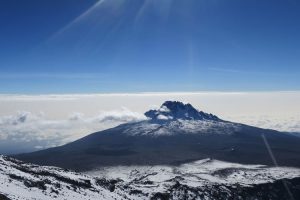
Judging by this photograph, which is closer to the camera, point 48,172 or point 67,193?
point 67,193

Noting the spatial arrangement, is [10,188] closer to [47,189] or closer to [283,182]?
[47,189]

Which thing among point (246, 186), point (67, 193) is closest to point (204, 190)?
point (246, 186)

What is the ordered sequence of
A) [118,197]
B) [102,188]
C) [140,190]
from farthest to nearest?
[140,190] → [102,188] → [118,197]

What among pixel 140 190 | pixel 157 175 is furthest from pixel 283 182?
pixel 140 190

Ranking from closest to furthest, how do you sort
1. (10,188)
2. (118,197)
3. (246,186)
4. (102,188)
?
1. (10,188)
2. (118,197)
3. (102,188)
4. (246,186)

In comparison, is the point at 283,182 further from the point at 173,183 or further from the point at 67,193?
the point at 67,193

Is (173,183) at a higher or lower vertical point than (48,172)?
lower

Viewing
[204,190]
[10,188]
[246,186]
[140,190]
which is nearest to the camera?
[10,188]

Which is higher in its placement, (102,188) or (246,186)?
(102,188)

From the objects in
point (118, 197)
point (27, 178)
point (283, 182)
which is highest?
point (27, 178)
